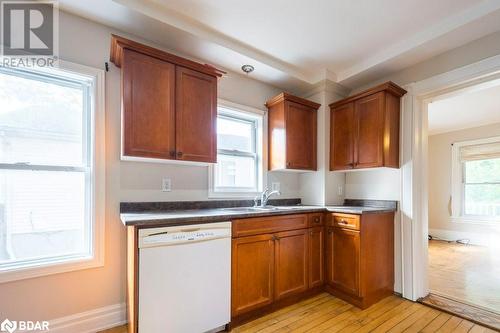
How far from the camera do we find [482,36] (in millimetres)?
2162

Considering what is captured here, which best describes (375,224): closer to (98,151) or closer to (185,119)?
(185,119)

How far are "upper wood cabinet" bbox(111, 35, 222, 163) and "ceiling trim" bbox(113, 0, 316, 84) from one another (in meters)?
0.28

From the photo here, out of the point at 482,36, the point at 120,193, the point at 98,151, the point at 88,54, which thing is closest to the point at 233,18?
the point at 88,54

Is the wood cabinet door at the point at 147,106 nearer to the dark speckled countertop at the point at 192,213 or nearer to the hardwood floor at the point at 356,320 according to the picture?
the dark speckled countertop at the point at 192,213

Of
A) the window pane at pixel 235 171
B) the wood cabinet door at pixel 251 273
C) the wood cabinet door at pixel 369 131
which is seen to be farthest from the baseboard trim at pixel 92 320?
the wood cabinet door at pixel 369 131

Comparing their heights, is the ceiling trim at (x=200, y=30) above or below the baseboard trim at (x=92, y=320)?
above

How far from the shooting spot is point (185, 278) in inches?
70.2

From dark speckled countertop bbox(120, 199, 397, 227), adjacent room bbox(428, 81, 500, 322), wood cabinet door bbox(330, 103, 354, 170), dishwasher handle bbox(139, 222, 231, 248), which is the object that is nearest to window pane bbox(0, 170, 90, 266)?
dark speckled countertop bbox(120, 199, 397, 227)

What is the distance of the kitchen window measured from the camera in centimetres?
284

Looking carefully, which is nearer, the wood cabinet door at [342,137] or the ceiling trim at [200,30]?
the ceiling trim at [200,30]

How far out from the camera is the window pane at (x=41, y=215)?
70.2 inches

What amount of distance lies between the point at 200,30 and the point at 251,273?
223 centimetres

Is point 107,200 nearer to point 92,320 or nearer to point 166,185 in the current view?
point 166,185

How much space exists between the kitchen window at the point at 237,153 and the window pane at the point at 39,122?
1.27 meters
